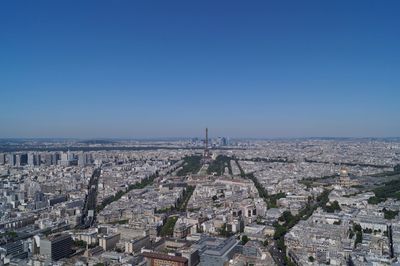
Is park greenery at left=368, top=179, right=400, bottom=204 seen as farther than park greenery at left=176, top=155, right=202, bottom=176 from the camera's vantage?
No

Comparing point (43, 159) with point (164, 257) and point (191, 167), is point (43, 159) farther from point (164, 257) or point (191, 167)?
point (164, 257)

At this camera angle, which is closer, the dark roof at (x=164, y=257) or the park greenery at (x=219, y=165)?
the dark roof at (x=164, y=257)

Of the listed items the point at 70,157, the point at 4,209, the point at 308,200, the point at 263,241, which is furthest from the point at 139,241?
the point at 70,157

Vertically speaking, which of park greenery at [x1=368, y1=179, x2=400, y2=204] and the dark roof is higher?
park greenery at [x1=368, y1=179, x2=400, y2=204]

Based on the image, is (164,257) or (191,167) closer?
(164,257)

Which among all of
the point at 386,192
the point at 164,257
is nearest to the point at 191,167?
the point at 386,192

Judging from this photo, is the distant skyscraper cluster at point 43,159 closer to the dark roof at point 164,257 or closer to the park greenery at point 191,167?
the park greenery at point 191,167

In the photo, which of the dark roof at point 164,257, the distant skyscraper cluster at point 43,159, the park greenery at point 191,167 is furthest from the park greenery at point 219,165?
the dark roof at point 164,257

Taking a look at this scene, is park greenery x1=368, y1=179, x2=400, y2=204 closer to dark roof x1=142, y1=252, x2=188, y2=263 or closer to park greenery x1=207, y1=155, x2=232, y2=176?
dark roof x1=142, y1=252, x2=188, y2=263

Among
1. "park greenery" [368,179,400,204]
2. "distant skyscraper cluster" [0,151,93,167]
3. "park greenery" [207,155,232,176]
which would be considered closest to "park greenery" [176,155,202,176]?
"park greenery" [207,155,232,176]

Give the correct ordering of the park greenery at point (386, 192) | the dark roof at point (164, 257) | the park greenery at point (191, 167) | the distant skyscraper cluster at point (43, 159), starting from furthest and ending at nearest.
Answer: the distant skyscraper cluster at point (43, 159), the park greenery at point (191, 167), the park greenery at point (386, 192), the dark roof at point (164, 257)

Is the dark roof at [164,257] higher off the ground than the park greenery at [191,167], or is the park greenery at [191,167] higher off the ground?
the park greenery at [191,167]
